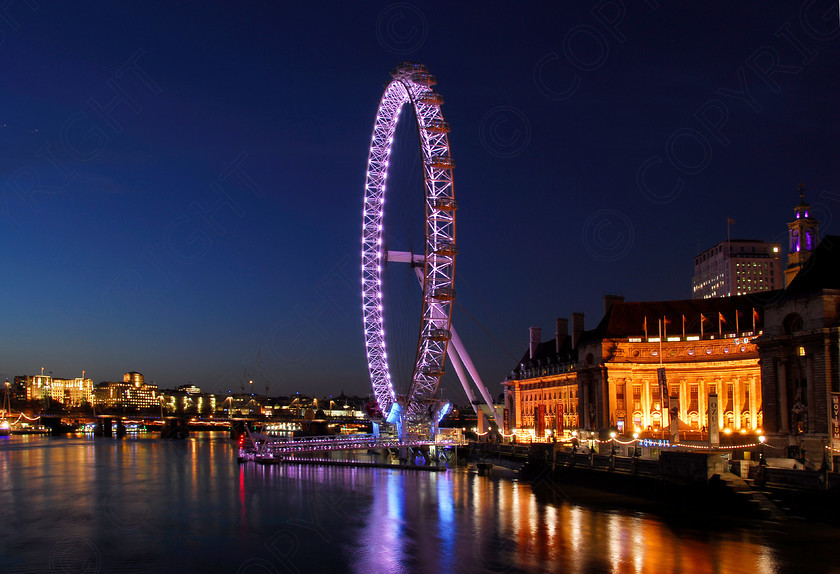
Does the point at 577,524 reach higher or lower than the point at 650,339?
lower

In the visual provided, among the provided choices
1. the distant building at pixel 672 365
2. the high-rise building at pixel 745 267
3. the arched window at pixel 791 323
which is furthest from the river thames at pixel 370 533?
the high-rise building at pixel 745 267

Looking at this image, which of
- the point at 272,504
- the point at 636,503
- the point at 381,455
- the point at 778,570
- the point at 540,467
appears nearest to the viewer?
the point at 778,570

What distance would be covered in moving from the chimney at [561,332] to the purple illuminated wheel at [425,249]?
26223mm

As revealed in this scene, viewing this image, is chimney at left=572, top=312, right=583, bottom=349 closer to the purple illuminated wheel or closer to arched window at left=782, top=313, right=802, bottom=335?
the purple illuminated wheel

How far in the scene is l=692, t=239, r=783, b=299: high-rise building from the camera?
16300cm

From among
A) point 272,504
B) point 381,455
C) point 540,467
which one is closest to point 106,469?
point 381,455

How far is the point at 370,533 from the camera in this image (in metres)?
35.6

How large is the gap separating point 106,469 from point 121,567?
50.8 m

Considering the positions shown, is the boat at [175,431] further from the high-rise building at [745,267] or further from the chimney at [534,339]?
the high-rise building at [745,267]

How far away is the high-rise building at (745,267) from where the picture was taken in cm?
16300

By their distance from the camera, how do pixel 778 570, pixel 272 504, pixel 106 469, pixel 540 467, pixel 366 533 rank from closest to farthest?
pixel 778 570, pixel 366 533, pixel 272 504, pixel 540 467, pixel 106 469

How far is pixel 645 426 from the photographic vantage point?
77125 millimetres

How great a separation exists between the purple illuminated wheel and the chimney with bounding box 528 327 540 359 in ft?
107

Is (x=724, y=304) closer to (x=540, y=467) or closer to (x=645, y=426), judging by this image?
(x=645, y=426)
